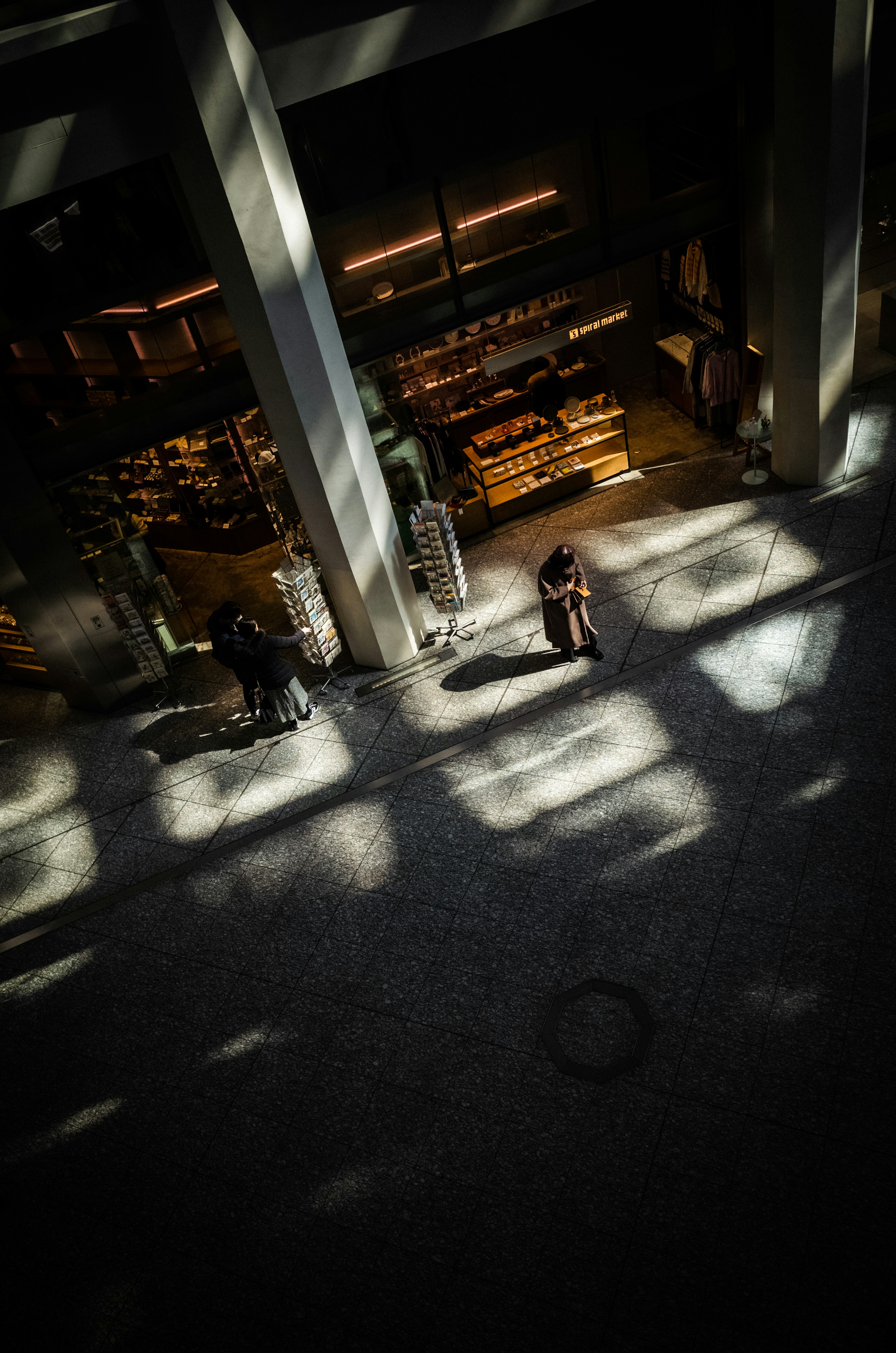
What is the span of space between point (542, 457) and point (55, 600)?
258 inches

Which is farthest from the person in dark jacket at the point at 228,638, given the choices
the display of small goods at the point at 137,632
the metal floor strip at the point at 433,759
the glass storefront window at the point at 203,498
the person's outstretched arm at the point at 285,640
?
the glass storefront window at the point at 203,498

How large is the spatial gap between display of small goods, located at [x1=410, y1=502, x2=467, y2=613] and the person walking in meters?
1.62

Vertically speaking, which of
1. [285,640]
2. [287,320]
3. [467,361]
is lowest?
[285,640]

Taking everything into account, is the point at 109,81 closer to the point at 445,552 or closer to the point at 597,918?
the point at 445,552

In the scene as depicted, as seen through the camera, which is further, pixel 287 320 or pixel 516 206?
pixel 516 206

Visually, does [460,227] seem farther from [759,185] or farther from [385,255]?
[759,185]

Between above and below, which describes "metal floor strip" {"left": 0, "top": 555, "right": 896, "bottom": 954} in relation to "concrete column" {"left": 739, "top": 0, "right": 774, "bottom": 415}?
below

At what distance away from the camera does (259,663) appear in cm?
988

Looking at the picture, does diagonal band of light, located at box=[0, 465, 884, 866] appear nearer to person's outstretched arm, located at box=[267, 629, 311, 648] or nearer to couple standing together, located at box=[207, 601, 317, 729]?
couple standing together, located at box=[207, 601, 317, 729]

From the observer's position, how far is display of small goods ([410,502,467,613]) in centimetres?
1053

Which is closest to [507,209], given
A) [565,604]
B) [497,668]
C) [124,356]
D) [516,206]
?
[516,206]

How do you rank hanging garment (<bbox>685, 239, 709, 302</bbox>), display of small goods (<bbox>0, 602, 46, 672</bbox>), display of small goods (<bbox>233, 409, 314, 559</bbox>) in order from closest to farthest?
display of small goods (<bbox>0, 602, 46, 672</bbox>) → display of small goods (<bbox>233, 409, 314, 559</bbox>) → hanging garment (<bbox>685, 239, 709, 302</bbox>)

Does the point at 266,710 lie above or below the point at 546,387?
below

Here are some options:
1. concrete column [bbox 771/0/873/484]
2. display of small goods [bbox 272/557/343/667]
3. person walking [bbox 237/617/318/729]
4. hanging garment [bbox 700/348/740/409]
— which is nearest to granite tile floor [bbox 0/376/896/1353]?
person walking [bbox 237/617/318/729]
